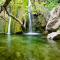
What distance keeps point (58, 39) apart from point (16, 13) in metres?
7.82

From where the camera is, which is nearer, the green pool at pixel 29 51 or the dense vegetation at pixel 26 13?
the green pool at pixel 29 51

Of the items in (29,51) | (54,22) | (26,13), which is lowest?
(29,51)

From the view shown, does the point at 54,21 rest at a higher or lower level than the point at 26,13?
lower

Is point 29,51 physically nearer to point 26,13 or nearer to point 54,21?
point 54,21

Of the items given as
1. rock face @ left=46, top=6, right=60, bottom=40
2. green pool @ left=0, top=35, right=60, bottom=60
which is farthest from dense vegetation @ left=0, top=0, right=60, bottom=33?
green pool @ left=0, top=35, right=60, bottom=60

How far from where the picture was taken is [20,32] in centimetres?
1912

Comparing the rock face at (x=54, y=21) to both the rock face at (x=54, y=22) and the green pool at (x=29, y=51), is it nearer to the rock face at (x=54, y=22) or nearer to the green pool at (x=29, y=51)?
the rock face at (x=54, y=22)

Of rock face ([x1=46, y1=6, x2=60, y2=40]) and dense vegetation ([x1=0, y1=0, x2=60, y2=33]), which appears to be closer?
rock face ([x1=46, y1=6, x2=60, y2=40])

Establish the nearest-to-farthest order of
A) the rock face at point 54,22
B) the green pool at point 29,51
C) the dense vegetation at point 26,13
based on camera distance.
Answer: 1. the green pool at point 29,51
2. the rock face at point 54,22
3. the dense vegetation at point 26,13

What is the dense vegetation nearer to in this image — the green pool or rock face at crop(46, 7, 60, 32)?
rock face at crop(46, 7, 60, 32)

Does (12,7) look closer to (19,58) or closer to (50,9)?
(50,9)

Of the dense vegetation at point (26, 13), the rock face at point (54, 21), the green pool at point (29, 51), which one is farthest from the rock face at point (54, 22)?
the green pool at point (29, 51)

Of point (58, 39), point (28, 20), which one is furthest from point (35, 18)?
point (58, 39)

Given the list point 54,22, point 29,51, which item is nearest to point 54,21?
point 54,22
